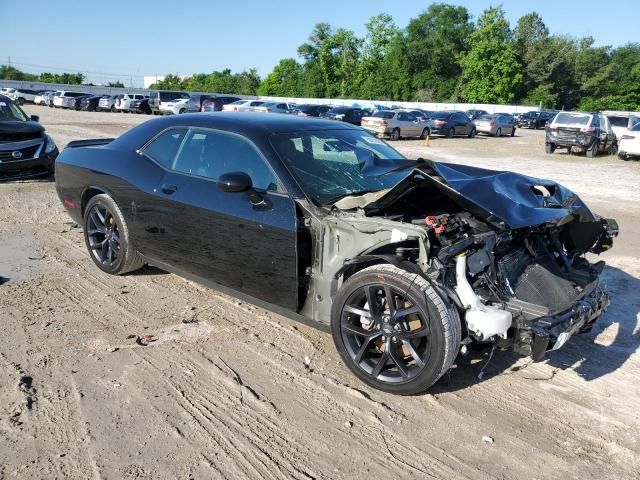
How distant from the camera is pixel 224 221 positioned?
3982mm

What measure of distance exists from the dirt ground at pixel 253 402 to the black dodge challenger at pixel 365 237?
12.9 inches

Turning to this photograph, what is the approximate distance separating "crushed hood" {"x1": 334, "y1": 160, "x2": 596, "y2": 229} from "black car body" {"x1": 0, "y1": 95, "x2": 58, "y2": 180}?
27.5ft

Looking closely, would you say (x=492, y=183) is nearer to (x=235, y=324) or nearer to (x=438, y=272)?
(x=438, y=272)

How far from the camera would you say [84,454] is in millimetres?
2668

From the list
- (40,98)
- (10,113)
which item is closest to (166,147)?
(10,113)

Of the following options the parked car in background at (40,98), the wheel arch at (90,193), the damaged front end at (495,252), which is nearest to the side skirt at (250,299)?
the damaged front end at (495,252)

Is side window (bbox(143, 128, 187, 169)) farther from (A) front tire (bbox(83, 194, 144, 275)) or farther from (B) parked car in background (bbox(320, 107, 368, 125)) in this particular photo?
(B) parked car in background (bbox(320, 107, 368, 125))

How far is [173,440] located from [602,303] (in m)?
2.90

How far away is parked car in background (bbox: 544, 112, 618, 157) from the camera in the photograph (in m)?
20.0

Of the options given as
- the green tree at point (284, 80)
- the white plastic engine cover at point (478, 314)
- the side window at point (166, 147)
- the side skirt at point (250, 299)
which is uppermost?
the green tree at point (284, 80)

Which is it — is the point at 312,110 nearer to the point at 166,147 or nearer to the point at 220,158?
the point at 166,147

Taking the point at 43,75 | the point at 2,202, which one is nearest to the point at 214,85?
the point at 43,75

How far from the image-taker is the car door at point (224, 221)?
3.70 m

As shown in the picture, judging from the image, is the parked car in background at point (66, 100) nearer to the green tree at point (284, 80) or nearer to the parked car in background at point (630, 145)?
the parked car in background at point (630, 145)
